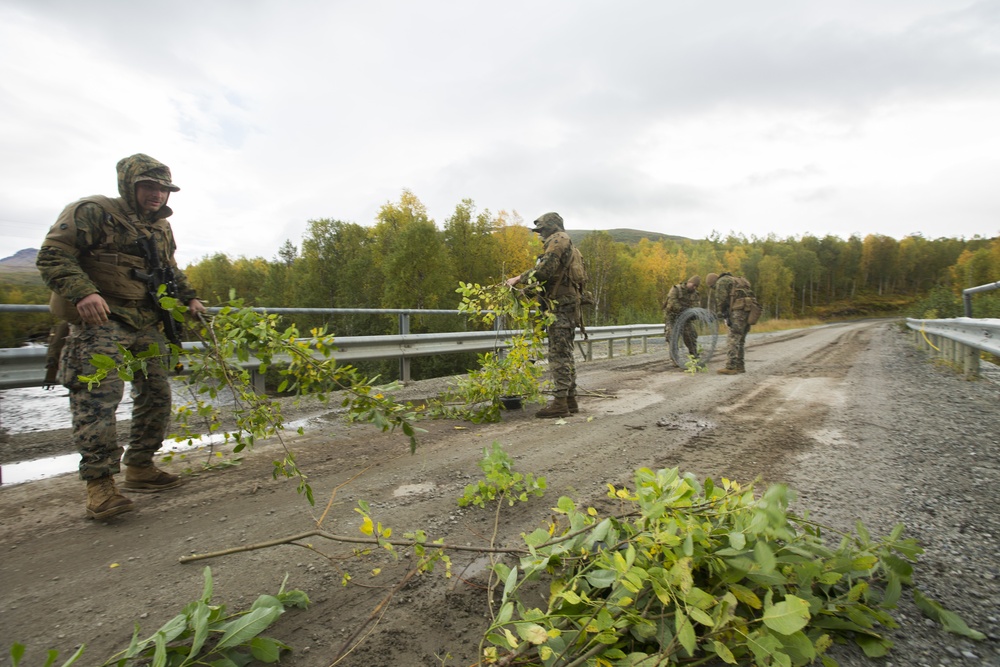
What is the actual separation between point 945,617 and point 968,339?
22.9 ft

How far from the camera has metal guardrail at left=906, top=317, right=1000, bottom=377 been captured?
5.52 metres

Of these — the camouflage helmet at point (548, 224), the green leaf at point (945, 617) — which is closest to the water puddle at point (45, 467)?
the green leaf at point (945, 617)

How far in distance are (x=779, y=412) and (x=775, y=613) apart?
4.46 m

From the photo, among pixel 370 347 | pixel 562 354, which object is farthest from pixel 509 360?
pixel 370 347

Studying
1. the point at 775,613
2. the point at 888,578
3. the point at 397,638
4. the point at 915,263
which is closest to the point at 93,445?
the point at 397,638

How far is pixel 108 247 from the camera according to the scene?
3158 mm

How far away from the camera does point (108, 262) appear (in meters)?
3.14

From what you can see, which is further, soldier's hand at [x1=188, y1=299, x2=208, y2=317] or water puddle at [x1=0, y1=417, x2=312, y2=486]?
water puddle at [x1=0, y1=417, x2=312, y2=486]

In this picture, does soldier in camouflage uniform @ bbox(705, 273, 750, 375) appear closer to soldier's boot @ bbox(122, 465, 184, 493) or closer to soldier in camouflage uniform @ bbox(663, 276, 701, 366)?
soldier in camouflage uniform @ bbox(663, 276, 701, 366)

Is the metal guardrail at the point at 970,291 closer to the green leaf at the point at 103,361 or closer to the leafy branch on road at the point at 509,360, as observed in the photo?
the leafy branch on road at the point at 509,360

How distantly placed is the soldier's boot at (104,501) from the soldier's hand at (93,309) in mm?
956

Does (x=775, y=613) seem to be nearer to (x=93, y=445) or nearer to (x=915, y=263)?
(x=93, y=445)

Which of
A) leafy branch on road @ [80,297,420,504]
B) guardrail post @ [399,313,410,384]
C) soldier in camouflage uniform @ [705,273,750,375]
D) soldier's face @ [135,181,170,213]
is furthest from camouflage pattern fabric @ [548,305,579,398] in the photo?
soldier in camouflage uniform @ [705,273,750,375]

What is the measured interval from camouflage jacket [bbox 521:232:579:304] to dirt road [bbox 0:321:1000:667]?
1512 mm
